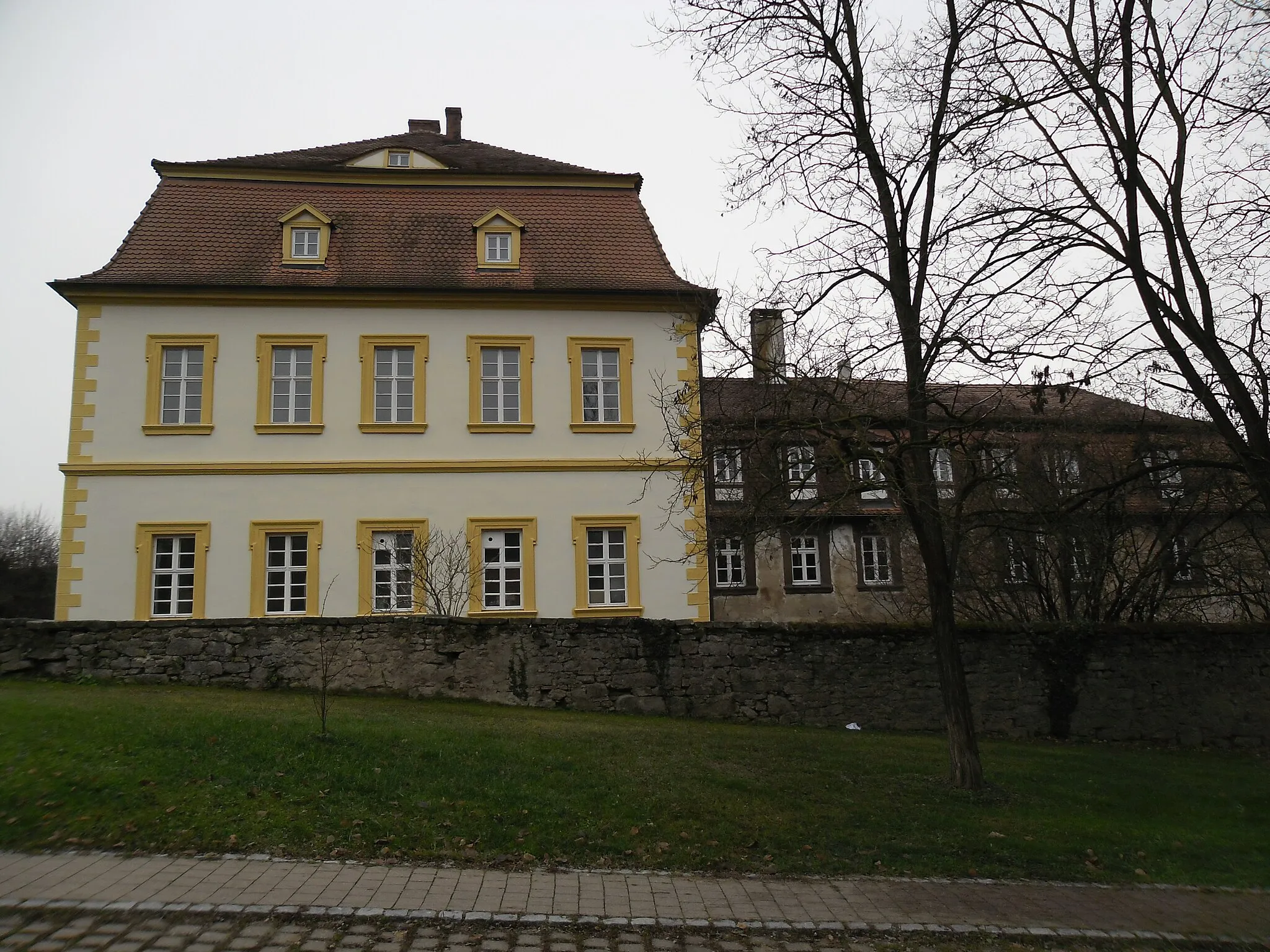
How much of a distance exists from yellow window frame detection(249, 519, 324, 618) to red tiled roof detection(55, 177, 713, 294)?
5.16m

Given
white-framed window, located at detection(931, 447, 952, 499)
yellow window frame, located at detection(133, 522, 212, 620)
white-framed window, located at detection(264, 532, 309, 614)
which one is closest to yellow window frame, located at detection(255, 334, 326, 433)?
white-framed window, located at detection(264, 532, 309, 614)

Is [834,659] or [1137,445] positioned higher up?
[1137,445]

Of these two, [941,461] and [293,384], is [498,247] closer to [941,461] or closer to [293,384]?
[293,384]

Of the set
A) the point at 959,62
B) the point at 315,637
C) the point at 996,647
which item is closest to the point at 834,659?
the point at 996,647

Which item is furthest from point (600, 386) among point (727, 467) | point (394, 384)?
point (727, 467)

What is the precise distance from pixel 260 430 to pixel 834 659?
1288 cm

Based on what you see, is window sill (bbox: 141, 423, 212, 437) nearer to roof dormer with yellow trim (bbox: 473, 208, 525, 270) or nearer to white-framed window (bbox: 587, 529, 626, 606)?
roof dormer with yellow trim (bbox: 473, 208, 525, 270)

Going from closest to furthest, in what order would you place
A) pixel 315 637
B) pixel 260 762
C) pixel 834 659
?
pixel 260 762, pixel 315 637, pixel 834 659

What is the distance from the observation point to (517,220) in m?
22.9

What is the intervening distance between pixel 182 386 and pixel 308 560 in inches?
185

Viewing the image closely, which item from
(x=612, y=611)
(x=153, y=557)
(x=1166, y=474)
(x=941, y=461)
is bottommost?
(x=612, y=611)

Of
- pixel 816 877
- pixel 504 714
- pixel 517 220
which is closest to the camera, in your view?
pixel 816 877

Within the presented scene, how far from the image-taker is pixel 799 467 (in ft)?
36.6

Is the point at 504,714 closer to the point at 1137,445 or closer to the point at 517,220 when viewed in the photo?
the point at 1137,445
